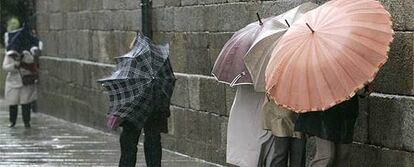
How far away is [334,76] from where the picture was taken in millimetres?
5777

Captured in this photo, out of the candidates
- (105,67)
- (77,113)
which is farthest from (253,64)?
(77,113)

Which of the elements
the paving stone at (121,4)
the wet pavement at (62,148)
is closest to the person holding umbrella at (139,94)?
the wet pavement at (62,148)

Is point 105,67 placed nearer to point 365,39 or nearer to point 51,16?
point 51,16

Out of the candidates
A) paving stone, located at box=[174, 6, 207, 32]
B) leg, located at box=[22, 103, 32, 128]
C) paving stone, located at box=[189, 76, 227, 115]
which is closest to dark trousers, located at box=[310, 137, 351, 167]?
paving stone, located at box=[189, 76, 227, 115]

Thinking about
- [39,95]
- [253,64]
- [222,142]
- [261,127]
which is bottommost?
[39,95]

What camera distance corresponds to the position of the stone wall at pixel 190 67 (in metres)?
6.60

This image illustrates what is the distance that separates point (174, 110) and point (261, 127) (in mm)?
3613

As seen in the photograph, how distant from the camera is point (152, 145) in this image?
27.1 feet

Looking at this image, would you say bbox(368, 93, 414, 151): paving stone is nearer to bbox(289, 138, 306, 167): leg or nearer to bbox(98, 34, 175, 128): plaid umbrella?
bbox(289, 138, 306, 167): leg

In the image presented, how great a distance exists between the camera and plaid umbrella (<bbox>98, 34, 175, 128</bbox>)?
782 centimetres

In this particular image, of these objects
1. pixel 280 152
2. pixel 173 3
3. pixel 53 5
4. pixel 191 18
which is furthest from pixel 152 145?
pixel 53 5

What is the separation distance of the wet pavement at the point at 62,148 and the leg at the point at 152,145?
1.44m

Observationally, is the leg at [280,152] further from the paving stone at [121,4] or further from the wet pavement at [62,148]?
the paving stone at [121,4]

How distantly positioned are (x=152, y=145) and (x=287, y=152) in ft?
5.72
